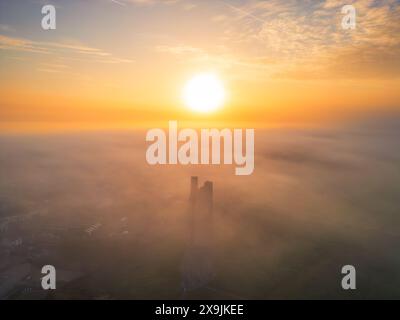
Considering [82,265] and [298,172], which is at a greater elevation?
[298,172]

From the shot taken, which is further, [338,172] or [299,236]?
[338,172]

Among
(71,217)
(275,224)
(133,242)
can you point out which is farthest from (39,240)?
(275,224)

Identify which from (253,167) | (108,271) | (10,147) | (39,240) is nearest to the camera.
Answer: (108,271)

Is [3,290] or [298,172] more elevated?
[298,172]

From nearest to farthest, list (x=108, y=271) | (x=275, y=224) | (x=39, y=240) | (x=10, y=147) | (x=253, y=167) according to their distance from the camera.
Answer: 1. (x=108, y=271)
2. (x=39, y=240)
3. (x=275, y=224)
4. (x=253, y=167)
5. (x=10, y=147)

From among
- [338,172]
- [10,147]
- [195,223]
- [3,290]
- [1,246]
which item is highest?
[10,147]

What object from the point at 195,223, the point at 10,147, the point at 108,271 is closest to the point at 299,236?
the point at 195,223

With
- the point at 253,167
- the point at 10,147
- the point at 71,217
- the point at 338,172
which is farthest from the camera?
the point at 10,147

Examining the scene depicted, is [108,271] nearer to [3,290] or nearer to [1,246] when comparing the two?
[3,290]

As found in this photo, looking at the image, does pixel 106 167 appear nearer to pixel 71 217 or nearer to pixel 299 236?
pixel 71 217
